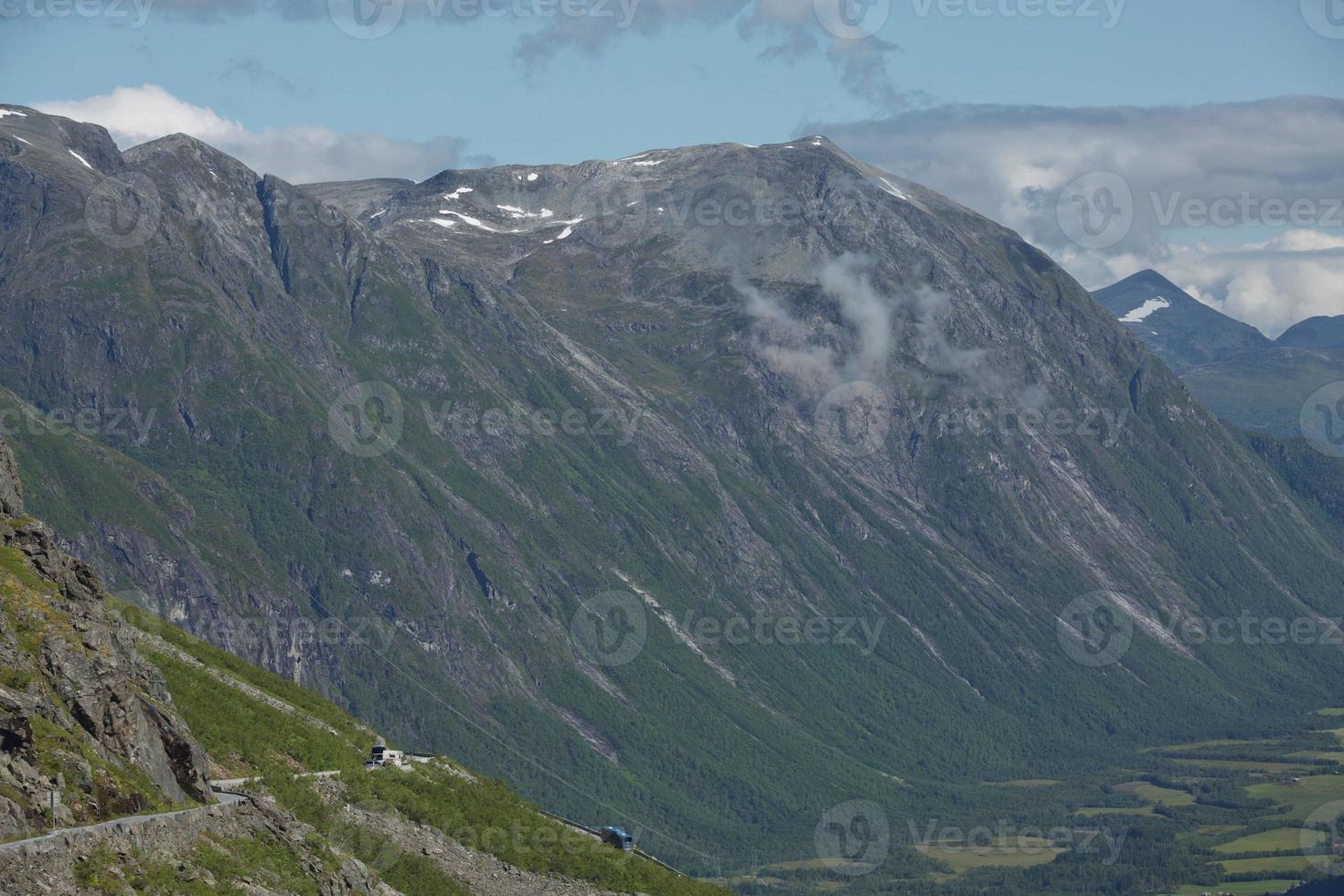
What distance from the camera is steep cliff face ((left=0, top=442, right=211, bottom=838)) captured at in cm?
7506

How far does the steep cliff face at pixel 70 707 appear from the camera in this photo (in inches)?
2955

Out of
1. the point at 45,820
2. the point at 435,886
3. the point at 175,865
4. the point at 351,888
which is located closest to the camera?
the point at 45,820

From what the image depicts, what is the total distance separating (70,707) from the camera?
8406cm

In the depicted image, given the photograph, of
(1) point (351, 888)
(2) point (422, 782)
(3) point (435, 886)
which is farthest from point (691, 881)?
(1) point (351, 888)

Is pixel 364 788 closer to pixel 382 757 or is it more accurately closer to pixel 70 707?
pixel 382 757

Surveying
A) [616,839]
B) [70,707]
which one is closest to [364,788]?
[616,839]

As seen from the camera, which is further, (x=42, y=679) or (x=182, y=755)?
(x=182, y=755)

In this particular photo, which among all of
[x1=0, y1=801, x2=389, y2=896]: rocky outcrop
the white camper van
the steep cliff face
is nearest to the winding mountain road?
[x1=0, y1=801, x2=389, y2=896]: rocky outcrop

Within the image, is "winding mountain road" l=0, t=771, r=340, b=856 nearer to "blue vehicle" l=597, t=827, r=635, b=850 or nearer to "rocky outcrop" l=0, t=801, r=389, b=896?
"rocky outcrop" l=0, t=801, r=389, b=896

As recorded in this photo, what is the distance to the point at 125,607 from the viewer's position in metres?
145

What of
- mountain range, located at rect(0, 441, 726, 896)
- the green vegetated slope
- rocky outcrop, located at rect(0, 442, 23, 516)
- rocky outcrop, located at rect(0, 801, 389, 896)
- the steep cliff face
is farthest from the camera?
the green vegetated slope

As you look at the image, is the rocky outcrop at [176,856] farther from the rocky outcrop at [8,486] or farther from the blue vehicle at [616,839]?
the blue vehicle at [616,839]

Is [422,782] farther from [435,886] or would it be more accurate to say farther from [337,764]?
[435,886]

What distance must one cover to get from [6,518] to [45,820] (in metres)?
29.3
